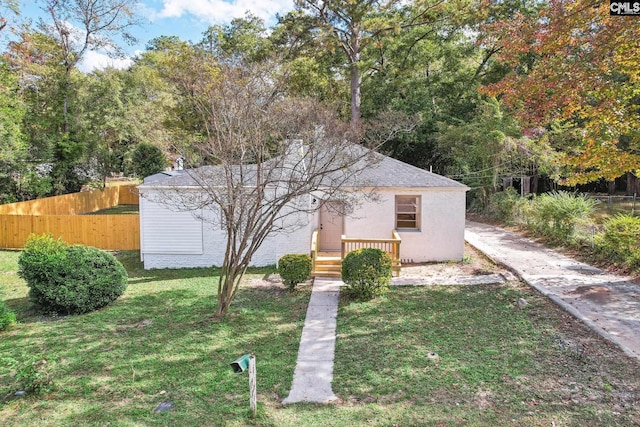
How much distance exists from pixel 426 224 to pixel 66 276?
10054 millimetres

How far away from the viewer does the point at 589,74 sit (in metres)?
9.02

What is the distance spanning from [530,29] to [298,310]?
28.5 ft

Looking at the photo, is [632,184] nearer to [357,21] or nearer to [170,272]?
[357,21]

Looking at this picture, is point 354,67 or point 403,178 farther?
point 354,67

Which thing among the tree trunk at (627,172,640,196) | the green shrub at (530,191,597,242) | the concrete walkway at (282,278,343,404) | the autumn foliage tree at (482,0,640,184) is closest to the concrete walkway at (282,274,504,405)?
the concrete walkway at (282,278,343,404)

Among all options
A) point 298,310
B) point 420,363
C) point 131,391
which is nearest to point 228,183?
point 298,310

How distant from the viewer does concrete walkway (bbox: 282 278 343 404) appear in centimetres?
534

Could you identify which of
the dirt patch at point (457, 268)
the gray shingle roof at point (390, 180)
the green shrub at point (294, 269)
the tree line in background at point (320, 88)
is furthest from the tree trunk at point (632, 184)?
the green shrub at point (294, 269)

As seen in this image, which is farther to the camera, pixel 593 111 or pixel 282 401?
pixel 593 111

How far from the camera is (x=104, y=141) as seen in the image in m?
28.3

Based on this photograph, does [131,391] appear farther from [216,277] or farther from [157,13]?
[157,13]

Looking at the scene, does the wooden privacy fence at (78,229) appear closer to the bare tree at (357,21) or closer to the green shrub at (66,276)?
Answer: the green shrub at (66,276)

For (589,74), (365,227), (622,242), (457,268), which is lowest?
(457,268)

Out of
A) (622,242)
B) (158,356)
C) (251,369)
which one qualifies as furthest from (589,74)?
(158,356)
